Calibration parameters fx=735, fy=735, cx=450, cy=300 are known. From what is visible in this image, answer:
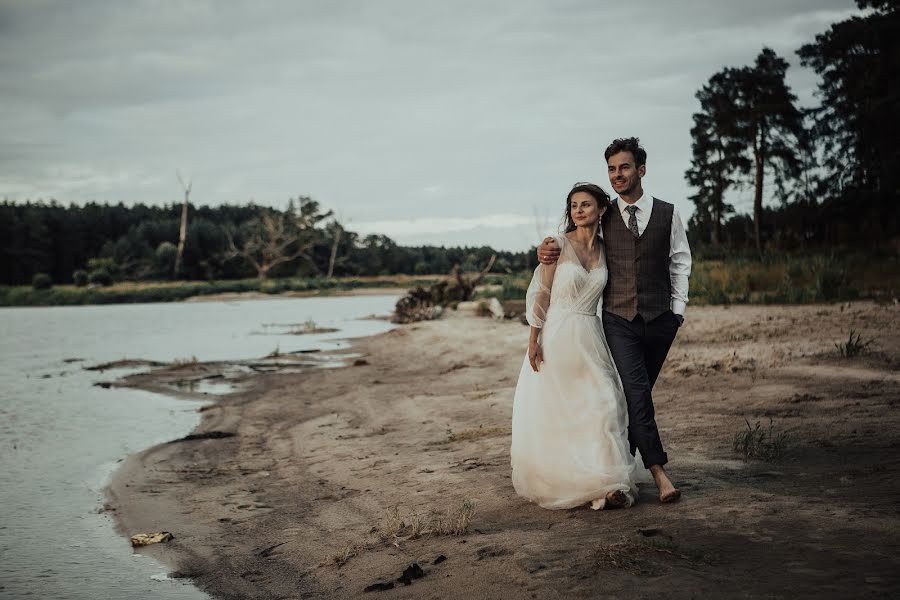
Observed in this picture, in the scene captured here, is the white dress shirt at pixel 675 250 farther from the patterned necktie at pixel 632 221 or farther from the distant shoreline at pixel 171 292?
the distant shoreline at pixel 171 292

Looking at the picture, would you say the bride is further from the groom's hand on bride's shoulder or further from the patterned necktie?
the patterned necktie

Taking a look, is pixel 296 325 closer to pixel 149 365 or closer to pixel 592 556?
pixel 149 365

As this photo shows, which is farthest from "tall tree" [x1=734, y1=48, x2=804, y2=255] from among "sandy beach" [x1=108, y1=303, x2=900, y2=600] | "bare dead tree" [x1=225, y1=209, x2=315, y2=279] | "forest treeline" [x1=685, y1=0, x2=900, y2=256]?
"bare dead tree" [x1=225, y1=209, x2=315, y2=279]

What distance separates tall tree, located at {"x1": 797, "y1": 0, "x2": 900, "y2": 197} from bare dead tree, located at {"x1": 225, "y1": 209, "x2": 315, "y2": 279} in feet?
169

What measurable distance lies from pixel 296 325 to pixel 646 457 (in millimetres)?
26263

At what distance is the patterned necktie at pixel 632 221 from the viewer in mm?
4734

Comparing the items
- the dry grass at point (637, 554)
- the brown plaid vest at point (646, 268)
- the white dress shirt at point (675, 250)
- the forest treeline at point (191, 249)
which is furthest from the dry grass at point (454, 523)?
the forest treeline at point (191, 249)

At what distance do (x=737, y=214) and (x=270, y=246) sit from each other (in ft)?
148

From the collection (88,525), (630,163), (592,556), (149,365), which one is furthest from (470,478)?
(149,365)

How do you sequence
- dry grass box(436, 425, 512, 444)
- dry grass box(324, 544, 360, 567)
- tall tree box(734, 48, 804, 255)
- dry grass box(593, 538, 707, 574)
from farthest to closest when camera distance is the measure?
tall tree box(734, 48, 804, 255)
dry grass box(436, 425, 512, 444)
dry grass box(324, 544, 360, 567)
dry grass box(593, 538, 707, 574)

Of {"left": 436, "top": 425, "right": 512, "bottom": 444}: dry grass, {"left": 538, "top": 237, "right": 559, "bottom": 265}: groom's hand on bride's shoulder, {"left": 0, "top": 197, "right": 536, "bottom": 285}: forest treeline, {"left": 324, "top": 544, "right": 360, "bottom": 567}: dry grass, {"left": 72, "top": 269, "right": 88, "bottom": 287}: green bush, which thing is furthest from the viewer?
{"left": 0, "top": 197, "right": 536, "bottom": 285}: forest treeline

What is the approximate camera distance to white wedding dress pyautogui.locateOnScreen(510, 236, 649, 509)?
186 inches

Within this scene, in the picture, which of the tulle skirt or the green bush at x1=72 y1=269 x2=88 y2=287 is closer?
the tulle skirt

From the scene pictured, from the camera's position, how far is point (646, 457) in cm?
474
